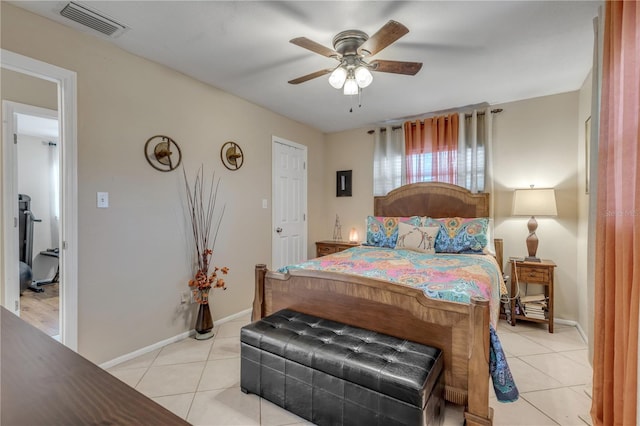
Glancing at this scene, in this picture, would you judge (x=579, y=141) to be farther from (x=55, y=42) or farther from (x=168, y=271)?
(x=55, y=42)

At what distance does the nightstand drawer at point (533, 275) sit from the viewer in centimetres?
304

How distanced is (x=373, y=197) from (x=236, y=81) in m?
2.49

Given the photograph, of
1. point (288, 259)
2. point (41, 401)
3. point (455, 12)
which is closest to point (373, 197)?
point (288, 259)

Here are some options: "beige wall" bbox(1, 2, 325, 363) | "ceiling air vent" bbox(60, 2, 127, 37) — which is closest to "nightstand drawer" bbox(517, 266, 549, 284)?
"beige wall" bbox(1, 2, 325, 363)

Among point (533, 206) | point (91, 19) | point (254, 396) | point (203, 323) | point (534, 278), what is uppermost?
point (91, 19)

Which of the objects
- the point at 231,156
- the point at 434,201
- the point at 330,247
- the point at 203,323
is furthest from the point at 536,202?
the point at 203,323

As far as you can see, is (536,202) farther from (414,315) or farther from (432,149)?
(414,315)

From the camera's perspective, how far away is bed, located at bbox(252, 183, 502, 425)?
1.53 meters

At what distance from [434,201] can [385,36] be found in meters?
2.45

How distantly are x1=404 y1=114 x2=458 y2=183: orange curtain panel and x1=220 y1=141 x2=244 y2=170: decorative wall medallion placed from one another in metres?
2.25

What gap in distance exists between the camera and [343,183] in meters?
4.85

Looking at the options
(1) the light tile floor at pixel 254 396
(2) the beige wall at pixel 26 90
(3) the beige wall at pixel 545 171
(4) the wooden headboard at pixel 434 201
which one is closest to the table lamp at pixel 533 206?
(3) the beige wall at pixel 545 171

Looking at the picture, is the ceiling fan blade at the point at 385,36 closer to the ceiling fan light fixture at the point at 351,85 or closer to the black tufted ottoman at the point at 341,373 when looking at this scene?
the ceiling fan light fixture at the point at 351,85

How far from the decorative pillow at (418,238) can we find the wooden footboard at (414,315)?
60.6 inches
